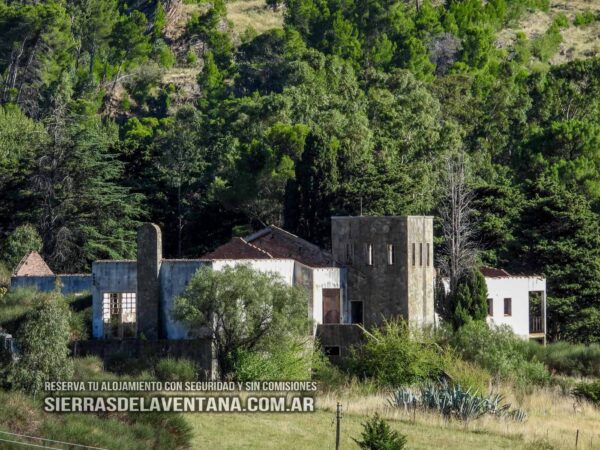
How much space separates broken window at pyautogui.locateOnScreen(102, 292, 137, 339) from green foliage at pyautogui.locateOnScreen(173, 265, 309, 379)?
9.87ft

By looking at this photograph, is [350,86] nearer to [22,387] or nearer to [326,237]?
[326,237]

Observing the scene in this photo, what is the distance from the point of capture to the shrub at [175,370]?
4881 centimetres

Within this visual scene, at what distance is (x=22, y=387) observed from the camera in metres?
43.9

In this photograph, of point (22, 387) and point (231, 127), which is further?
point (231, 127)

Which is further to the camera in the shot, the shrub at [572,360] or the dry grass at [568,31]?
Result: the dry grass at [568,31]

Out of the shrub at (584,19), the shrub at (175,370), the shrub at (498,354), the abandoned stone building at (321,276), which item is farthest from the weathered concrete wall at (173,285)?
the shrub at (584,19)

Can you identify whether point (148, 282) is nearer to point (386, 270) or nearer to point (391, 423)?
point (386, 270)

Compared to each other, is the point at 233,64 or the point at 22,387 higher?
the point at 233,64

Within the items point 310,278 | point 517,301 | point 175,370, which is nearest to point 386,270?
point 310,278

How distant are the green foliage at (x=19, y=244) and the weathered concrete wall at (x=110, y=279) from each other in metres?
13.5

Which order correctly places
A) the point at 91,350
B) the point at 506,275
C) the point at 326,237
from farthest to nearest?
the point at 326,237 < the point at 506,275 < the point at 91,350

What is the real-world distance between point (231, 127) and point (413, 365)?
41746mm

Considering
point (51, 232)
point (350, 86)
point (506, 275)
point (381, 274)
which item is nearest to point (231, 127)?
point (350, 86)

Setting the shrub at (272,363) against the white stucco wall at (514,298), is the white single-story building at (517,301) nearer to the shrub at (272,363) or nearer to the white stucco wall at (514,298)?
the white stucco wall at (514,298)
